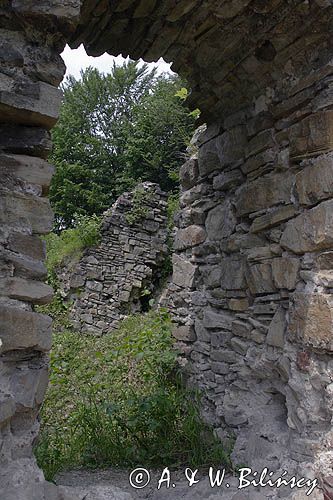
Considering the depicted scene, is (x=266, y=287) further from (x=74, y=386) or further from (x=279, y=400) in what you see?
(x=74, y=386)

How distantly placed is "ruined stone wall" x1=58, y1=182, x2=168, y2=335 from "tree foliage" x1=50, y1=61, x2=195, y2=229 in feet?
18.0

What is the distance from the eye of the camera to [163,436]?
3.16m

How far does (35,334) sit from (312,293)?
141 cm

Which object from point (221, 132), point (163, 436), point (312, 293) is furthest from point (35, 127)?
point (163, 436)

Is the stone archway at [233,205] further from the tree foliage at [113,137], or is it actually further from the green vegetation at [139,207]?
the tree foliage at [113,137]

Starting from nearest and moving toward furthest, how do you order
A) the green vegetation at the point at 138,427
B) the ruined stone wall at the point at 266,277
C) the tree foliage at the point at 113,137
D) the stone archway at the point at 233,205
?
the stone archway at the point at 233,205
the ruined stone wall at the point at 266,277
the green vegetation at the point at 138,427
the tree foliage at the point at 113,137

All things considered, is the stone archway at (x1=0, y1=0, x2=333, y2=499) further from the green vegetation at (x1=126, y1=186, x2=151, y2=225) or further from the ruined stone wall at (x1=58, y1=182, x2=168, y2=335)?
the green vegetation at (x1=126, y1=186, x2=151, y2=225)

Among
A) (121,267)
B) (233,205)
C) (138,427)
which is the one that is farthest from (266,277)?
(121,267)

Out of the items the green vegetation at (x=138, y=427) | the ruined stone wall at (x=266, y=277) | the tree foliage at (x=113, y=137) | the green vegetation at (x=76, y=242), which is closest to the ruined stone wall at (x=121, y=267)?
the green vegetation at (x=76, y=242)

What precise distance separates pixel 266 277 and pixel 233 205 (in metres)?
0.70

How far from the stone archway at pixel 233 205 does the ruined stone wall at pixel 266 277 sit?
1cm

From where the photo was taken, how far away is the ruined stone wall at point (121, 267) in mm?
8281

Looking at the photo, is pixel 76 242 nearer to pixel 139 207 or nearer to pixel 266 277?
pixel 139 207

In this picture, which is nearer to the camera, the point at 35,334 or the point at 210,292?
the point at 35,334
